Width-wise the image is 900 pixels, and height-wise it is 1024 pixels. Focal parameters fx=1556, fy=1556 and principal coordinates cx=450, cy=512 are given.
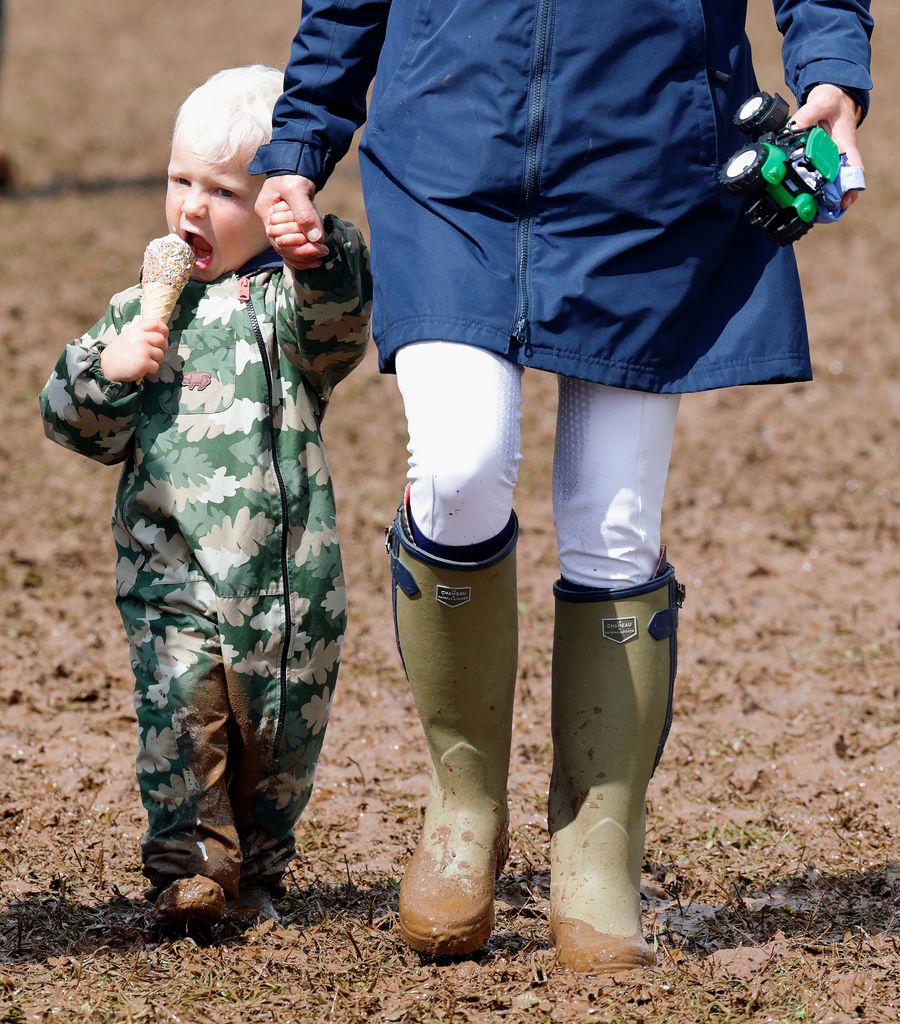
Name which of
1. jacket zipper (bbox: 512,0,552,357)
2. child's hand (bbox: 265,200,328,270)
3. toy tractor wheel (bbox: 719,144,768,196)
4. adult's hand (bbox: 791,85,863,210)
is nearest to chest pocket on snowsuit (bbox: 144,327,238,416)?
child's hand (bbox: 265,200,328,270)

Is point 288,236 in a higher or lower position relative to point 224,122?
lower

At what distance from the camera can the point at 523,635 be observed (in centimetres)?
491

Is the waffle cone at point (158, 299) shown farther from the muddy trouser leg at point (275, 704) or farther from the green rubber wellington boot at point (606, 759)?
the green rubber wellington boot at point (606, 759)

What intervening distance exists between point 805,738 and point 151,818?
2007 millimetres

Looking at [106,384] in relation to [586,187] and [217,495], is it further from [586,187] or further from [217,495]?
[586,187]

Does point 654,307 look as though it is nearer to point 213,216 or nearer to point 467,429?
point 467,429

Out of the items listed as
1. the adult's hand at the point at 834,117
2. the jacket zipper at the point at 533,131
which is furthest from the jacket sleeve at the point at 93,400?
the adult's hand at the point at 834,117

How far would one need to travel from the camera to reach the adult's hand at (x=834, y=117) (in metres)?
2.39

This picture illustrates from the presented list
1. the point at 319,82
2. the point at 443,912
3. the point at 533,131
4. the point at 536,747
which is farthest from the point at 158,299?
the point at 536,747

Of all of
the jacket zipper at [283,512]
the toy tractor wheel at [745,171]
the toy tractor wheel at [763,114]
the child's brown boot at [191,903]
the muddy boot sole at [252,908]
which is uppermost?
the toy tractor wheel at [763,114]

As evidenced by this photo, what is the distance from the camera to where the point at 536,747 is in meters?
4.11

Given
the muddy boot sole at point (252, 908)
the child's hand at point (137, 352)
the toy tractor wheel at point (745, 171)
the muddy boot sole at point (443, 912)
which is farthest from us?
the muddy boot sole at point (252, 908)

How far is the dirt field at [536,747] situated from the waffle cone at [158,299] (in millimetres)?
1099

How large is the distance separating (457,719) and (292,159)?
95cm
